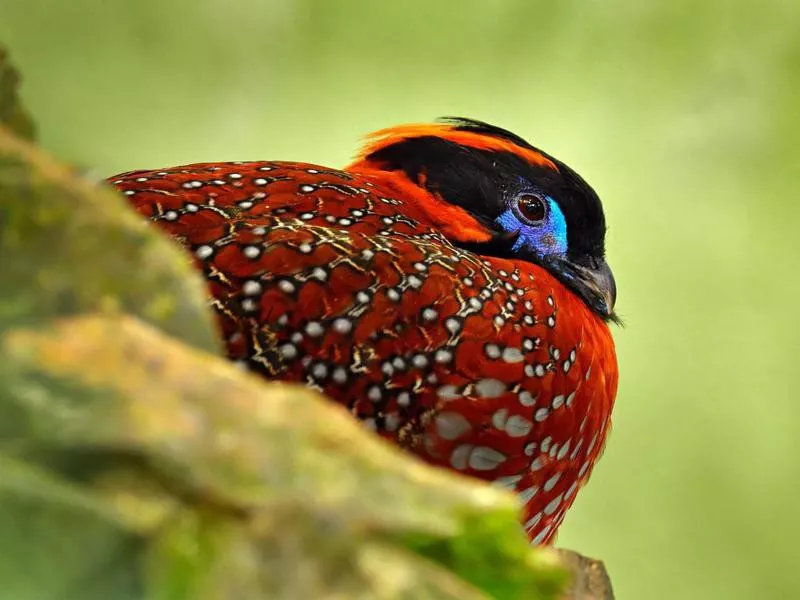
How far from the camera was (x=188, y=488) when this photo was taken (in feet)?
1.57

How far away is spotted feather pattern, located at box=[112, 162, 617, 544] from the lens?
1.02m

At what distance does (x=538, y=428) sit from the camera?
3.87ft

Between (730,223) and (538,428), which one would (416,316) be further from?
(730,223)

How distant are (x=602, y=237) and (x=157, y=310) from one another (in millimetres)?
1229

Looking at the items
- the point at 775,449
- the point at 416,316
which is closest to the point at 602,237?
the point at 416,316

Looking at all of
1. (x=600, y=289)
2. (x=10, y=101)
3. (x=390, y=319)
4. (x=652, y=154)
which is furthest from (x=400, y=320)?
(x=652, y=154)

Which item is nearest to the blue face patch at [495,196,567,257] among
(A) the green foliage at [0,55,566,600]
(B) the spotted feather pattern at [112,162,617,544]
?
(B) the spotted feather pattern at [112,162,617,544]

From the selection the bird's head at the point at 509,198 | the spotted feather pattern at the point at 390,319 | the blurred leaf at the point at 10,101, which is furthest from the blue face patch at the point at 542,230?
the blurred leaf at the point at 10,101

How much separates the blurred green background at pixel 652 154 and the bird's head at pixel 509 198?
0.85m

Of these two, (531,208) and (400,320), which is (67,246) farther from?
(531,208)

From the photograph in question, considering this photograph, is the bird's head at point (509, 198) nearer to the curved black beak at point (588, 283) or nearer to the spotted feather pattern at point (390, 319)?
the curved black beak at point (588, 283)

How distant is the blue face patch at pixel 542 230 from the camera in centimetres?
153

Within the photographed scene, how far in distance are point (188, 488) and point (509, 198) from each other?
1155 mm

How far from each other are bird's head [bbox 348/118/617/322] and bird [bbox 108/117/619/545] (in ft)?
0.21
